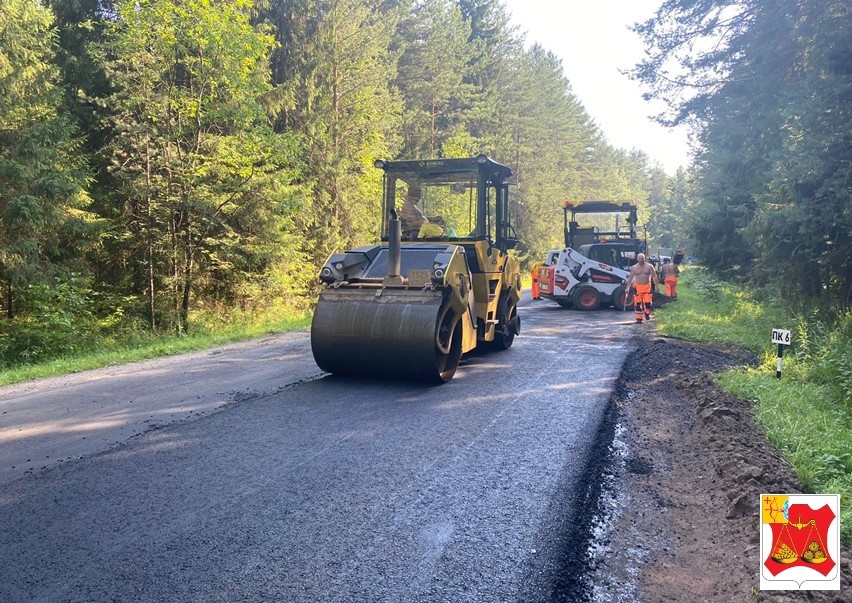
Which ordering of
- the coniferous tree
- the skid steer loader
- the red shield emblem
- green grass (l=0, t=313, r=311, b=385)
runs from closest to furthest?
the red shield emblem → green grass (l=0, t=313, r=311, b=385) → the coniferous tree → the skid steer loader

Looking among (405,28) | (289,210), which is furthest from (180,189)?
(405,28)

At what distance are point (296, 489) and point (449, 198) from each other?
643cm

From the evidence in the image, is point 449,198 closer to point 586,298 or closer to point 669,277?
point 586,298

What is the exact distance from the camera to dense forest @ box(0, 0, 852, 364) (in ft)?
36.8

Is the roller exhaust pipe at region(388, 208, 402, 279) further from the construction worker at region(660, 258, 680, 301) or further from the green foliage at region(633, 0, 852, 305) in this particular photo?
the construction worker at region(660, 258, 680, 301)

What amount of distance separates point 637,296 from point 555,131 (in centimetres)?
3286

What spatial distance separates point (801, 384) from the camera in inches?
295

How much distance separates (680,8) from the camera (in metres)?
16.7

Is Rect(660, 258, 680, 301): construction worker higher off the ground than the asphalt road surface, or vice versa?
Rect(660, 258, 680, 301): construction worker

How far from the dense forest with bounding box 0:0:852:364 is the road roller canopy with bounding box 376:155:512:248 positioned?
5.04 metres

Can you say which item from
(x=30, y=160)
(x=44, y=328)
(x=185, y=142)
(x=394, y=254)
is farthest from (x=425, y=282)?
(x=185, y=142)

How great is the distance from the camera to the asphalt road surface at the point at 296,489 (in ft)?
9.71

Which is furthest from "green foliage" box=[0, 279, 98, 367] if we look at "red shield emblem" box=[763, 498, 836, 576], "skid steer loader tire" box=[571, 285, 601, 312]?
"skid steer loader tire" box=[571, 285, 601, 312]

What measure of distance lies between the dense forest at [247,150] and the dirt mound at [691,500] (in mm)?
5630
